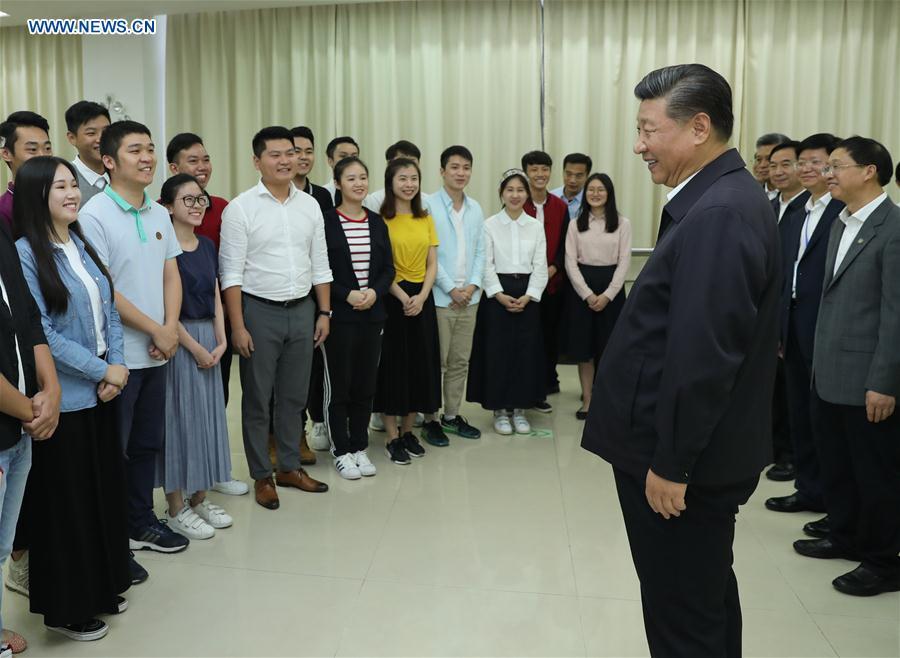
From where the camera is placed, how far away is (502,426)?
4582 millimetres

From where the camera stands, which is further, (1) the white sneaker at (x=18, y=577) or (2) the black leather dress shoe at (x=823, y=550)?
(2) the black leather dress shoe at (x=823, y=550)

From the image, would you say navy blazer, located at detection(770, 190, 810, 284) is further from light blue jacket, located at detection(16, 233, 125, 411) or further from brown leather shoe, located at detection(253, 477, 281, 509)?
light blue jacket, located at detection(16, 233, 125, 411)

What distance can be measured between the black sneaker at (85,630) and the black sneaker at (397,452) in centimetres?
185

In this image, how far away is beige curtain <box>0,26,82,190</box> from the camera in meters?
7.01

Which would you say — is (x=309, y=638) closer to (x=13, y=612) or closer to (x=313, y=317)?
(x=13, y=612)

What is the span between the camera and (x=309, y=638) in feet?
7.76

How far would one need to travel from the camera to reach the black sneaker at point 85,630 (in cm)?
232

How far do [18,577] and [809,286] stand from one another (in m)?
3.26

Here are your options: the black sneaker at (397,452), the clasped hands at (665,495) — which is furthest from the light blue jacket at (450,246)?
the clasped hands at (665,495)

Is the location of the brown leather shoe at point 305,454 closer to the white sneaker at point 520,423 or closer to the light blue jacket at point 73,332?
the white sneaker at point 520,423

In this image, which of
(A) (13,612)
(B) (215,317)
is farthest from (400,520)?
(A) (13,612)

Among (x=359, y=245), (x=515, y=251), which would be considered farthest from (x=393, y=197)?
(x=515, y=251)

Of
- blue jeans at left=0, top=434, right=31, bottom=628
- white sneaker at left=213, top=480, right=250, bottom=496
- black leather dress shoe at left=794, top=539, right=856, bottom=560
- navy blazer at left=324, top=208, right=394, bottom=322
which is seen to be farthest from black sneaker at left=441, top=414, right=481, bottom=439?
blue jeans at left=0, top=434, right=31, bottom=628

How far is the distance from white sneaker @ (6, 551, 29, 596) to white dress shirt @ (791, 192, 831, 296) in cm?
322
